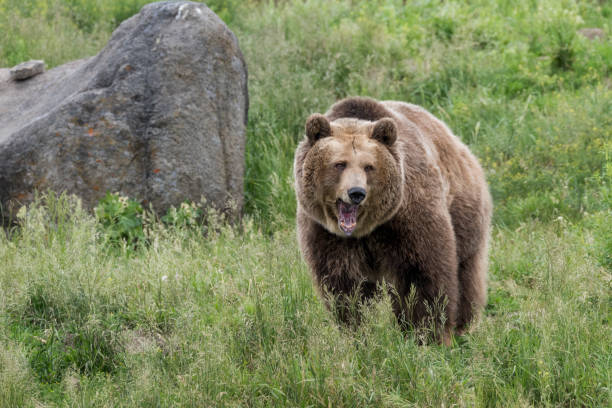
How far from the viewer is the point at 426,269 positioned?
4.17 meters

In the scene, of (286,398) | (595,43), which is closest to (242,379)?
(286,398)

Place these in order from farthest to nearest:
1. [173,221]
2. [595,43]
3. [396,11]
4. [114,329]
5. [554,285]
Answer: [396,11]
[595,43]
[173,221]
[114,329]
[554,285]

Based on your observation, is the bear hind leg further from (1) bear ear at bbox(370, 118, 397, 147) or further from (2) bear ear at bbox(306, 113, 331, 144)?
(2) bear ear at bbox(306, 113, 331, 144)

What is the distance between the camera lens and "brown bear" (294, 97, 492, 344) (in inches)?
158

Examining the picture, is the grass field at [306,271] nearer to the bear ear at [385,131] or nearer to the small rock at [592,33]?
the small rock at [592,33]

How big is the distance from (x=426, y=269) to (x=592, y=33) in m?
7.80

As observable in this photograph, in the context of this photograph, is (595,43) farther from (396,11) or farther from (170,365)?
(170,365)

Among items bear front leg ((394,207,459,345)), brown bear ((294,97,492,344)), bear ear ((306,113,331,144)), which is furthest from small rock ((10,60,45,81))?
bear front leg ((394,207,459,345))

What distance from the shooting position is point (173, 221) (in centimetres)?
638

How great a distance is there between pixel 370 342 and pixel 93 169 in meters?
3.91

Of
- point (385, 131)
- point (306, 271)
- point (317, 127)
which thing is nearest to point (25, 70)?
point (306, 271)

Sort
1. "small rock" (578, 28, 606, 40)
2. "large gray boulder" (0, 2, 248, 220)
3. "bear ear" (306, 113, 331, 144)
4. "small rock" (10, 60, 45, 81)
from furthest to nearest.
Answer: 1. "small rock" (578, 28, 606, 40)
2. "small rock" (10, 60, 45, 81)
3. "large gray boulder" (0, 2, 248, 220)
4. "bear ear" (306, 113, 331, 144)

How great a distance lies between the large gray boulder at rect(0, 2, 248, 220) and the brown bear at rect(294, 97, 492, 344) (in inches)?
93.6

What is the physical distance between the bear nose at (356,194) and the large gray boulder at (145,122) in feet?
9.27
